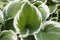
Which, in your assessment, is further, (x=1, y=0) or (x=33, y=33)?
(x=1, y=0)

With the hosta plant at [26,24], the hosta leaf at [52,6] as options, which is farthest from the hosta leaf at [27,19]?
the hosta leaf at [52,6]

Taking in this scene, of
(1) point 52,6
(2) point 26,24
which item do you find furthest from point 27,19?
(1) point 52,6

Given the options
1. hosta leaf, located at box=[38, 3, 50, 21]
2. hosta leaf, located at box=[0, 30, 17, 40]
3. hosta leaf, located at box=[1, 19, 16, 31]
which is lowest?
hosta leaf, located at box=[0, 30, 17, 40]

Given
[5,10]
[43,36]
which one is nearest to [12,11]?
[5,10]

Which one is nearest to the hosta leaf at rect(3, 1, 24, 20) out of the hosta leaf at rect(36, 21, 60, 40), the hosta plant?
the hosta plant

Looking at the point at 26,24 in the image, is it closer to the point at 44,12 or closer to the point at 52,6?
the point at 44,12

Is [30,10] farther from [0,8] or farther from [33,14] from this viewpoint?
[0,8]

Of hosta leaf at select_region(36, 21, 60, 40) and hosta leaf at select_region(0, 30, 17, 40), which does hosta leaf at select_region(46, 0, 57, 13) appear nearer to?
hosta leaf at select_region(36, 21, 60, 40)

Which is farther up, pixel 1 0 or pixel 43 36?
pixel 1 0
